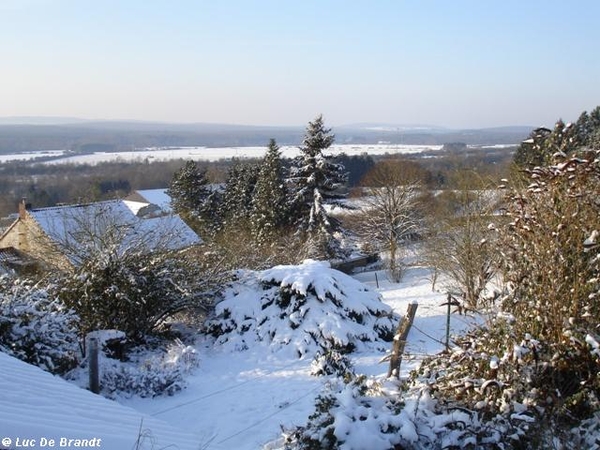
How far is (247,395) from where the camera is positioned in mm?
9680

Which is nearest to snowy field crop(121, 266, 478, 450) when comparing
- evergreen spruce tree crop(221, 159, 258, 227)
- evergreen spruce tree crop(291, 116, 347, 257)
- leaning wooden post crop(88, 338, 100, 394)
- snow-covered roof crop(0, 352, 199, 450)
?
leaning wooden post crop(88, 338, 100, 394)

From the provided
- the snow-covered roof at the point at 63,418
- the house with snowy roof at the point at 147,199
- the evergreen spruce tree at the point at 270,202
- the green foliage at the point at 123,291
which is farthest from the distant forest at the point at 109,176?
the snow-covered roof at the point at 63,418

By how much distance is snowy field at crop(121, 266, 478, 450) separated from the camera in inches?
318

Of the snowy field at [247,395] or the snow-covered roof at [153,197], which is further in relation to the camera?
the snow-covered roof at [153,197]

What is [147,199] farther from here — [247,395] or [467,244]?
[247,395]

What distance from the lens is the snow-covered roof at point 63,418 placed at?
389 cm

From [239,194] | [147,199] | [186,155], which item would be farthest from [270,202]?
[186,155]

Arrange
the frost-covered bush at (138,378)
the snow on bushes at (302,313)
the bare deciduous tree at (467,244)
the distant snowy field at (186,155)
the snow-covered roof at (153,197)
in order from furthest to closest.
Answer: the distant snowy field at (186,155)
the snow-covered roof at (153,197)
the bare deciduous tree at (467,244)
the snow on bushes at (302,313)
the frost-covered bush at (138,378)

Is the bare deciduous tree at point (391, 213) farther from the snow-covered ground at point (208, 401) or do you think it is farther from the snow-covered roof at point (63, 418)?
the snow-covered roof at point (63, 418)

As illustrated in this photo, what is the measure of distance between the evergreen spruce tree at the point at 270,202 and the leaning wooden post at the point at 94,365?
20539 mm

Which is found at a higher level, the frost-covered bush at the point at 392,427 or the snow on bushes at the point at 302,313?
the frost-covered bush at the point at 392,427

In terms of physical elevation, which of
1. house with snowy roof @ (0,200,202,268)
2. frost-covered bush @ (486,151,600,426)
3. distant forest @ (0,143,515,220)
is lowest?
distant forest @ (0,143,515,220)

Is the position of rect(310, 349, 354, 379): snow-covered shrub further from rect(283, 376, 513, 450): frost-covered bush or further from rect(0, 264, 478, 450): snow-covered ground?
rect(283, 376, 513, 450): frost-covered bush

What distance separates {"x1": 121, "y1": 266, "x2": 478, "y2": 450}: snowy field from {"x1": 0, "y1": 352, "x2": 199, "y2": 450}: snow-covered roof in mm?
1446
